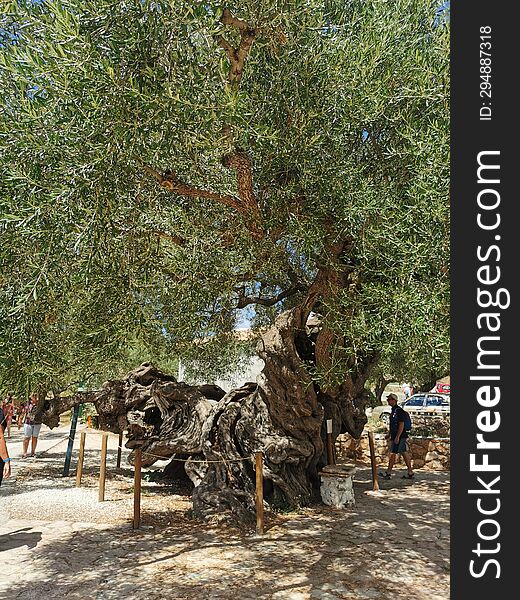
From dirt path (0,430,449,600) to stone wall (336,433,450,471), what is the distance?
454cm

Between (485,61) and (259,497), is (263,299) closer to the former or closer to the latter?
(259,497)

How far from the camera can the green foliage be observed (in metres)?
5.27

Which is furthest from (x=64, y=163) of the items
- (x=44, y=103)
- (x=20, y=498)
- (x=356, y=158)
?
(x=20, y=498)

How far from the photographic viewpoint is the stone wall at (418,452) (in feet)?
53.0

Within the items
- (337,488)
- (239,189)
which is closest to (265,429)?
(337,488)

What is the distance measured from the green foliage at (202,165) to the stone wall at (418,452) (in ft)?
30.0

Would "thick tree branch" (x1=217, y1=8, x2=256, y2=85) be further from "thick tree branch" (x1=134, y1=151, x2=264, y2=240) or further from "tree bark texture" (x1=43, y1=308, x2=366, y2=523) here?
"tree bark texture" (x1=43, y1=308, x2=366, y2=523)

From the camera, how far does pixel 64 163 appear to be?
5344mm

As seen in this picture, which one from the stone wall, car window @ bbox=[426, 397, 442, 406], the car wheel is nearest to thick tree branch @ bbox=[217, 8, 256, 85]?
the stone wall

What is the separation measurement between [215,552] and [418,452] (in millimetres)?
10125

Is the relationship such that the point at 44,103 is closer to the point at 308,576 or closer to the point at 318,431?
the point at 308,576

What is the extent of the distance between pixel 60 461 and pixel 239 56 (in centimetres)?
1499

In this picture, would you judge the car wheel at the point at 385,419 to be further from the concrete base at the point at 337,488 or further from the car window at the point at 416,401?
the concrete base at the point at 337,488

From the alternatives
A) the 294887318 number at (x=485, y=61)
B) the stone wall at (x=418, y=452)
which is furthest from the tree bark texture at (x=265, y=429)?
the 294887318 number at (x=485, y=61)
